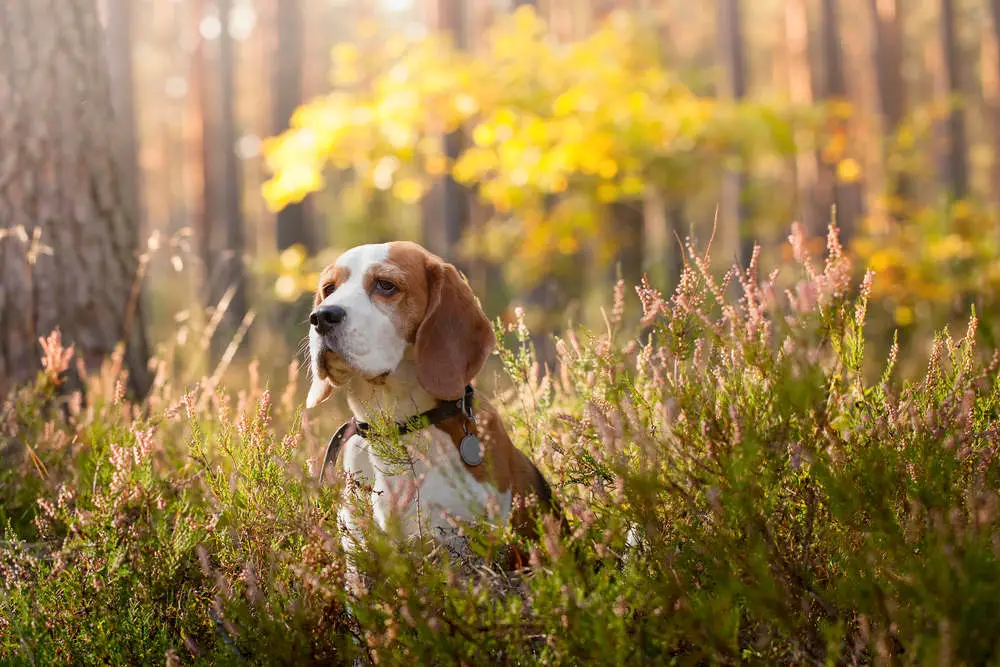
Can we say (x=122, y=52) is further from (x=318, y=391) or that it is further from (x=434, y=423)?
(x=434, y=423)

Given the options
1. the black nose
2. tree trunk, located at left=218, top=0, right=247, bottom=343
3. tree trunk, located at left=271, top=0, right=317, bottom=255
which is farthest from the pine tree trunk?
the black nose

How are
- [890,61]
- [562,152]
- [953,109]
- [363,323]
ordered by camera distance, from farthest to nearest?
[890,61], [953,109], [562,152], [363,323]

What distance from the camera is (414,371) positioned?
3023 mm

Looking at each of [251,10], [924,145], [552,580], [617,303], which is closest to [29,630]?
[552,580]

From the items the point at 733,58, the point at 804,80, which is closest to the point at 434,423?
the point at 733,58

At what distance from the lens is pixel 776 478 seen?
2.19m

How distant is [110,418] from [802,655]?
3069 millimetres

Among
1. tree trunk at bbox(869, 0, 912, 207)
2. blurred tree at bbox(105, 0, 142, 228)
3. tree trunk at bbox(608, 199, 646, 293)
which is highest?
blurred tree at bbox(105, 0, 142, 228)

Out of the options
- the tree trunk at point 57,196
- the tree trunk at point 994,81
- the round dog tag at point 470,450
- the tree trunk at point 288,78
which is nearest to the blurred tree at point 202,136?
the tree trunk at point 288,78

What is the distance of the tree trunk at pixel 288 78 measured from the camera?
52.6ft

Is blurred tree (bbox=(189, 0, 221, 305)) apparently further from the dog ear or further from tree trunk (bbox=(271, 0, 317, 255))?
the dog ear

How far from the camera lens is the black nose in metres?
2.88

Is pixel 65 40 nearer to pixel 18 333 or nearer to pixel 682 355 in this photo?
pixel 18 333

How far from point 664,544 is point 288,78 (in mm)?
15606
